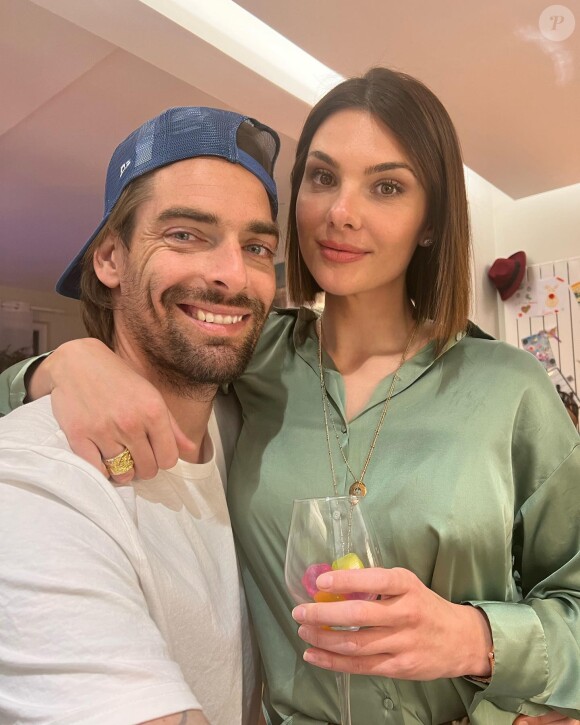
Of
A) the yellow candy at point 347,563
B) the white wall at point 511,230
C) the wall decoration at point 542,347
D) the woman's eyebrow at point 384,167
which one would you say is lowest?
the yellow candy at point 347,563

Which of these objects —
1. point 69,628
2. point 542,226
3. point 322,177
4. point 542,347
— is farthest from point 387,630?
point 542,226

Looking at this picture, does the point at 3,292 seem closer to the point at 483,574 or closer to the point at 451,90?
the point at 451,90

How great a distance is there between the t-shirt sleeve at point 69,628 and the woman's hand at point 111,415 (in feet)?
0.40

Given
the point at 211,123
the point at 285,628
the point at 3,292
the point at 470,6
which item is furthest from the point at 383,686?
the point at 3,292

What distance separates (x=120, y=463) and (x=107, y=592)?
8.9 inches

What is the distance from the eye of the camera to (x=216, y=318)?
45.4 inches

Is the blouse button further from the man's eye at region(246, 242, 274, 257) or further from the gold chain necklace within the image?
the man's eye at region(246, 242, 274, 257)

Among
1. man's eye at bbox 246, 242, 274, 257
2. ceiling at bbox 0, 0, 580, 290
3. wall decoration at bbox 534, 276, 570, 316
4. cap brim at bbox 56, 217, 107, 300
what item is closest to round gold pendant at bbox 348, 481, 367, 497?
man's eye at bbox 246, 242, 274, 257

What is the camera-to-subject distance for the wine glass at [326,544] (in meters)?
0.80

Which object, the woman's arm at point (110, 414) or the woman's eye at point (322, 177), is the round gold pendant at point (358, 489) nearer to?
the woman's arm at point (110, 414)

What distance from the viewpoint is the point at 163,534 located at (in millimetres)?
1009

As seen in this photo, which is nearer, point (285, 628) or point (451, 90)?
point (285, 628)

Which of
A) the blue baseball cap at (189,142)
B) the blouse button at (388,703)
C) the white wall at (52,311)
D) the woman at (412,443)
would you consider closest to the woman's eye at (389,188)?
the woman at (412,443)

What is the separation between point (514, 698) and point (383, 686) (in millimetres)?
208
